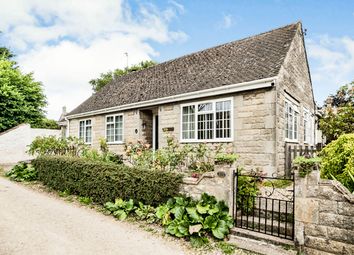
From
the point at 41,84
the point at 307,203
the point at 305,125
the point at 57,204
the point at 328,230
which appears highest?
the point at 41,84

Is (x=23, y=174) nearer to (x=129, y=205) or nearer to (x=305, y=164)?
(x=129, y=205)

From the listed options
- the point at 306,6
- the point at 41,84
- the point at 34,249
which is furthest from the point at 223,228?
the point at 41,84

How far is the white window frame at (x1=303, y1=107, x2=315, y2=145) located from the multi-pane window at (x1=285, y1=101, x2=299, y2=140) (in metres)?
1.77

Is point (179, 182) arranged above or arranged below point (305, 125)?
below

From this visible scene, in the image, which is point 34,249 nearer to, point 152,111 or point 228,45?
point 152,111

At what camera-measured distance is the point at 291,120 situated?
11.2 metres

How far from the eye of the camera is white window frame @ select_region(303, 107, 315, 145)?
1344 cm

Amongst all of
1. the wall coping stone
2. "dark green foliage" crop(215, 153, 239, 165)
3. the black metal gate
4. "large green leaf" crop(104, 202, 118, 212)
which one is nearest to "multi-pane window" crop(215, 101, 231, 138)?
the black metal gate

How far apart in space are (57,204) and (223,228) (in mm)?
5537

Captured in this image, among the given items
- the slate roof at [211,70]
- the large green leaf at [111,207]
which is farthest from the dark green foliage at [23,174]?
the large green leaf at [111,207]

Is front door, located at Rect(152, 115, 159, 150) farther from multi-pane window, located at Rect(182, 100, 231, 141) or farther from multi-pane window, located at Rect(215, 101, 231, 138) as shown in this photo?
multi-pane window, located at Rect(215, 101, 231, 138)

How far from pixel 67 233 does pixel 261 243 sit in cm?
413

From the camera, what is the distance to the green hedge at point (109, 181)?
675 cm

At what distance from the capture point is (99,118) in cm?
1711
